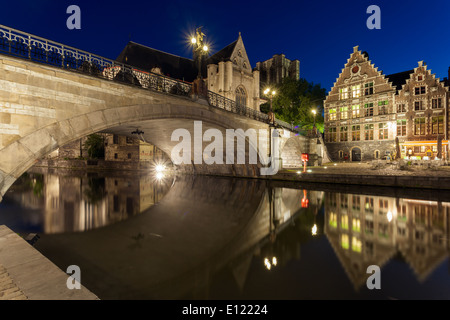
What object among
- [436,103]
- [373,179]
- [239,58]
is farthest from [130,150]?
[436,103]

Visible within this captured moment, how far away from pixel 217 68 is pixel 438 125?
93.0 ft

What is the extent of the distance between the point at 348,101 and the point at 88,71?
34038mm

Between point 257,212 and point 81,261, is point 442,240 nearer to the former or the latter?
point 257,212

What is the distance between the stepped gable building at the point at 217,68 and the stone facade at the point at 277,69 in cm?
1689

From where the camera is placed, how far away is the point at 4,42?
5.68m

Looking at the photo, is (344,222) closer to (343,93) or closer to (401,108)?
(401,108)

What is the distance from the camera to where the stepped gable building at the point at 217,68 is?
101 ft

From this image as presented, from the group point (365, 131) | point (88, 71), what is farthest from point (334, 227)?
point (365, 131)

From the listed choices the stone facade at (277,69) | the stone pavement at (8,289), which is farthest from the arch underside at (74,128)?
the stone facade at (277,69)

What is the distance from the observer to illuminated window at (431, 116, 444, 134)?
26286 millimetres

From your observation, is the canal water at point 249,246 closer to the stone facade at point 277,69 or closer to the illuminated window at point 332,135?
the illuminated window at point 332,135

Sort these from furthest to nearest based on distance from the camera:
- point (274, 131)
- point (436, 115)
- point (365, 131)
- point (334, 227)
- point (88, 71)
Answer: point (365, 131)
point (436, 115)
point (274, 131)
point (88, 71)
point (334, 227)

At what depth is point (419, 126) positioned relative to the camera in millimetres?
27688

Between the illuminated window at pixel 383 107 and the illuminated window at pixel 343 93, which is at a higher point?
the illuminated window at pixel 343 93
